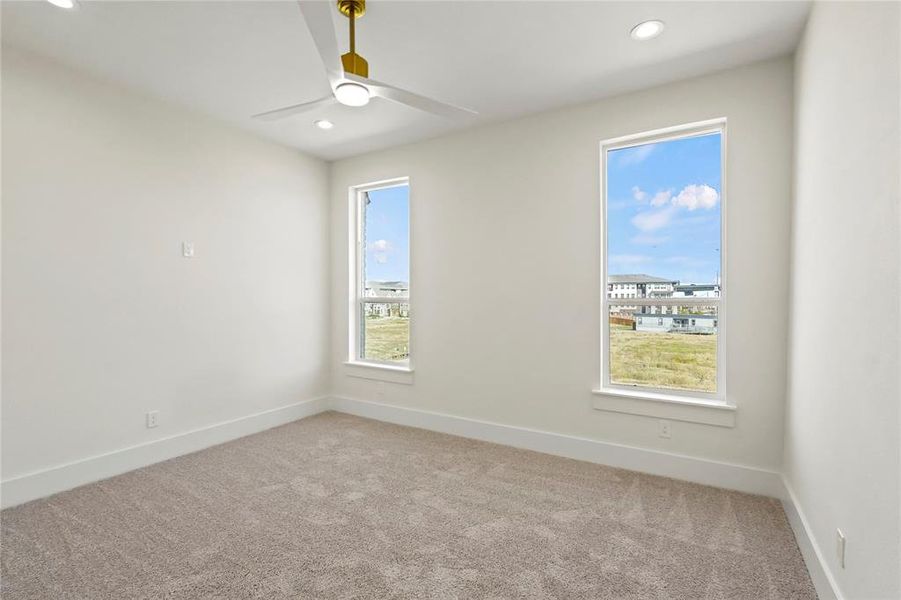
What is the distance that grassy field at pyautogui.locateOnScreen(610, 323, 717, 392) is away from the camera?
295 centimetres

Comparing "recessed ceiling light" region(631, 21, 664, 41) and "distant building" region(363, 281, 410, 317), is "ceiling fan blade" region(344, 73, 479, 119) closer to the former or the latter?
"recessed ceiling light" region(631, 21, 664, 41)

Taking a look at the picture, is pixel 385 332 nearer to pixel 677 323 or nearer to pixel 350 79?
pixel 677 323

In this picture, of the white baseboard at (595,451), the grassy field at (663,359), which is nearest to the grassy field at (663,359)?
the grassy field at (663,359)

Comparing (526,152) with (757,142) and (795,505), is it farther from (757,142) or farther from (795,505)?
(795,505)

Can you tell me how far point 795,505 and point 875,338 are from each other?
4.68ft

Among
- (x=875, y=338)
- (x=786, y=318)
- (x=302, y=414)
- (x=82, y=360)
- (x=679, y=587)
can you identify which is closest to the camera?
(x=875, y=338)

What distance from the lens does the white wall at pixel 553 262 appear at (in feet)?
8.70

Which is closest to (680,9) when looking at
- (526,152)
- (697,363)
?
(526,152)

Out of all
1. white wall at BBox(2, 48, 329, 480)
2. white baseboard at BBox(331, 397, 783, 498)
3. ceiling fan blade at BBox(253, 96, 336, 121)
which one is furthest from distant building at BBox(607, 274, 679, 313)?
white wall at BBox(2, 48, 329, 480)

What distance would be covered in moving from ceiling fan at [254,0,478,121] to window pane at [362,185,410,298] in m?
2.05

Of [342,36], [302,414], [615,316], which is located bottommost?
[302,414]

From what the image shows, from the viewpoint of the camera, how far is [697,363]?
297 centimetres

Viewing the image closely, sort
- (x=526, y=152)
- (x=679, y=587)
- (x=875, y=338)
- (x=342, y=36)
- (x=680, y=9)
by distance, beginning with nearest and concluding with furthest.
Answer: (x=875, y=338)
(x=679, y=587)
(x=680, y=9)
(x=342, y=36)
(x=526, y=152)

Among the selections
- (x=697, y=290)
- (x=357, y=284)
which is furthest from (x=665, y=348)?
(x=357, y=284)
